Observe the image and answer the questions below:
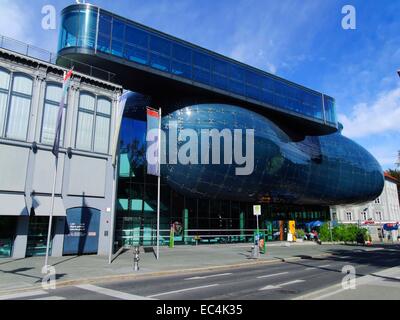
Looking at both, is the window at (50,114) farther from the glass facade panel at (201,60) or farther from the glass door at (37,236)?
the glass facade panel at (201,60)

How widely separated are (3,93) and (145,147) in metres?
18.1

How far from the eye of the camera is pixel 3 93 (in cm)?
2236

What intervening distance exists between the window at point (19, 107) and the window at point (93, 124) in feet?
11.8

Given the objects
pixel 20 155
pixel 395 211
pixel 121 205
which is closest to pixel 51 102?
pixel 20 155

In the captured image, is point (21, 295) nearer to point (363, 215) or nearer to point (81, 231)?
point (81, 231)

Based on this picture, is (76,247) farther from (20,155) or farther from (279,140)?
(279,140)

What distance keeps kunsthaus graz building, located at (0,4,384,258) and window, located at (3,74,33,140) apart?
0.06 metres

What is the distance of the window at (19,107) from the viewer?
22.5m

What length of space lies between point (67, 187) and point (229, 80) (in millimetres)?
23416

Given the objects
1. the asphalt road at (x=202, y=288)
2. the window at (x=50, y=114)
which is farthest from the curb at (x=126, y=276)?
the window at (x=50, y=114)

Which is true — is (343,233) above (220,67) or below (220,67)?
below

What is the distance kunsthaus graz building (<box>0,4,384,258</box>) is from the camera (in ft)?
75.0

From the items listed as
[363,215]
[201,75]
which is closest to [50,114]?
[201,75]

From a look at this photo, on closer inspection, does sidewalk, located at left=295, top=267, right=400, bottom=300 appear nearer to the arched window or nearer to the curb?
the curb
